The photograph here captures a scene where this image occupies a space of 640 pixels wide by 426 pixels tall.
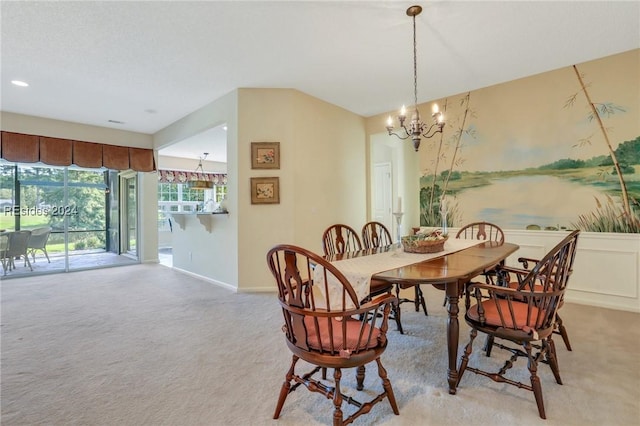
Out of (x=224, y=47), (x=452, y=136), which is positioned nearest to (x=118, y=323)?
(x=224, y=47)

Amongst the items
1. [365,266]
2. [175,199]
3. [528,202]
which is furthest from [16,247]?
[528,202]

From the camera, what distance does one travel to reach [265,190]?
13.1 feet

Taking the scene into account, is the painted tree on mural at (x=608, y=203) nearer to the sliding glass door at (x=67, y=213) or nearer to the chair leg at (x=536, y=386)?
the chair leg at (x=536, y=386)

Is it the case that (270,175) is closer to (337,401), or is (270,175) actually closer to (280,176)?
(280,176)

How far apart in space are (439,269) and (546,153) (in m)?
2.95

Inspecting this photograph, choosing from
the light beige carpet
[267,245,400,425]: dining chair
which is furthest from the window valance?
[267,245,400,425]: dining chair

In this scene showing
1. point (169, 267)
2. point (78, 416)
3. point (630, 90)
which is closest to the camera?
point (78, 416)

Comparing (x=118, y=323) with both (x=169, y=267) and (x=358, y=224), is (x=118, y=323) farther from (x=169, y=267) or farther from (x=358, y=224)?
(x=358, y=224)

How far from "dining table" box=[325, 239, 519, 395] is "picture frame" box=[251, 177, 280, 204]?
6.15ft

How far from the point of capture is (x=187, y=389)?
185cm

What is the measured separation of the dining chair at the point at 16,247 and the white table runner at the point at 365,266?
6099 mm

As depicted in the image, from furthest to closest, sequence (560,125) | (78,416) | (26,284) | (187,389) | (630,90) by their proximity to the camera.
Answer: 1. (26,284)
2. (560,125)
3. (630,90)
4. (187,389)
5. (78,416)

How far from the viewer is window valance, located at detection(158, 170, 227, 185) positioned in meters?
8.08

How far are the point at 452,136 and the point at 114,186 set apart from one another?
7018mm
